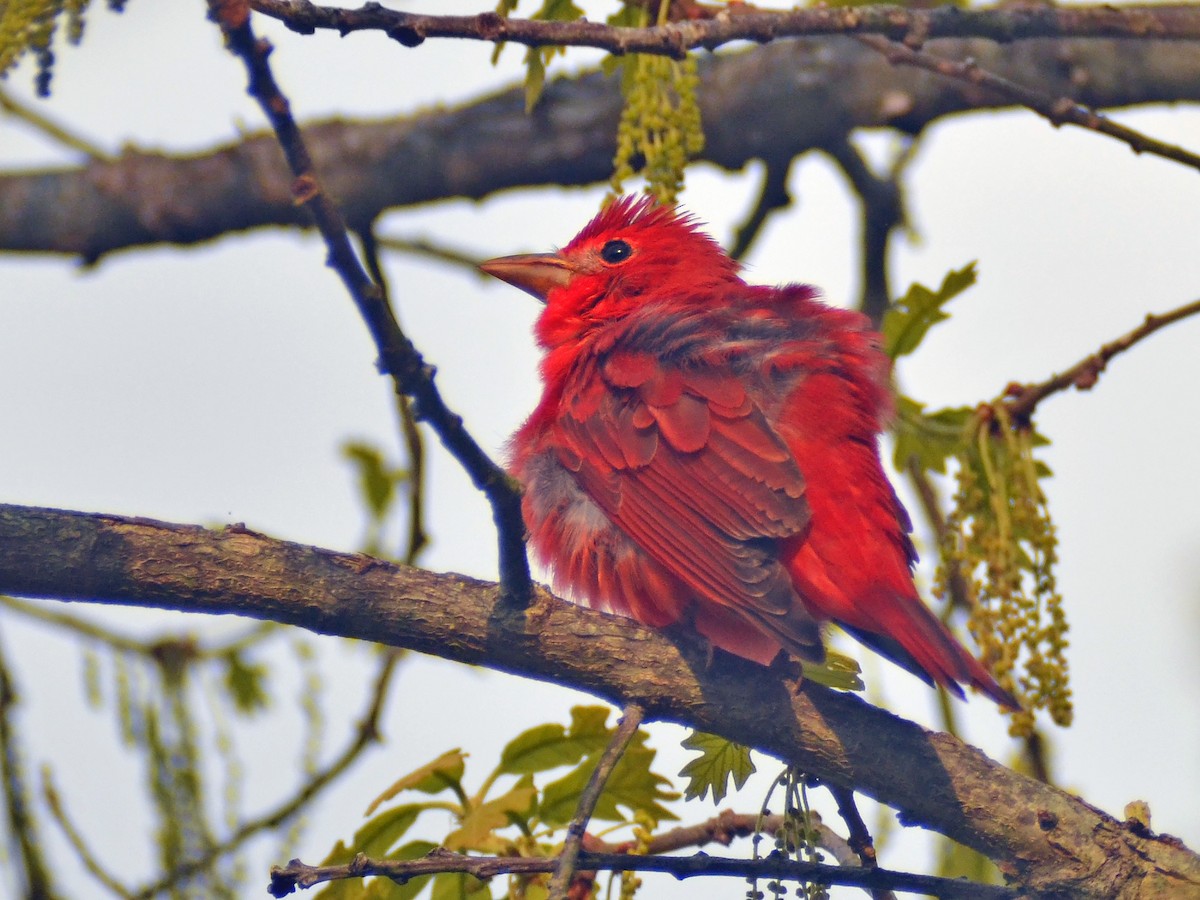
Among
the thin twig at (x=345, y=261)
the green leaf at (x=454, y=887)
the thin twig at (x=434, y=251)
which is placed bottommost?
the green leaf at (x=454, y=887)

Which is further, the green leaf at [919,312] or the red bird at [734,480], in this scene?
the green leaf at [919,312]

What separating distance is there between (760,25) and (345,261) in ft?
5.53

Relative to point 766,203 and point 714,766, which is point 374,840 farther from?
point 766,203

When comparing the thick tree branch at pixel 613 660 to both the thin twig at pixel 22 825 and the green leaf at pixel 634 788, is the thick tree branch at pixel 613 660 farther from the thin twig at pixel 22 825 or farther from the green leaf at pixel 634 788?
the thin twig at pixel 22 825

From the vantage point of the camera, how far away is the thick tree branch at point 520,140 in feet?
17.4

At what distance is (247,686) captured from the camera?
4906mm

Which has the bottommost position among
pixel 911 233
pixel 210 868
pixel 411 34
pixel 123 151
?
pixel 210 868

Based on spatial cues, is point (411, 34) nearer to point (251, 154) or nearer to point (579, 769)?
point (579, 769)

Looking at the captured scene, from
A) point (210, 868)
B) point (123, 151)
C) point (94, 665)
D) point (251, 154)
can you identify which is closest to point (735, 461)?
point (210, 868)

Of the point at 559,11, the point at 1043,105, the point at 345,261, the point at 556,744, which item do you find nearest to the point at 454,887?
the point at 556,744

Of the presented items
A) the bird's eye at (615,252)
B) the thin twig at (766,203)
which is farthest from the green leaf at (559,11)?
the thin twig at (766,203)

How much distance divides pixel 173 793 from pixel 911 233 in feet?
11.4

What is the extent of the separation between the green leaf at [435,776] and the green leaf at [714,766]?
0.52 meters

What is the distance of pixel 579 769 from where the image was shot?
3303 millimetres
